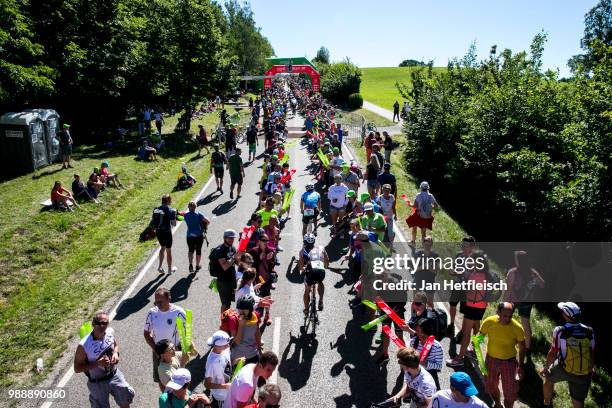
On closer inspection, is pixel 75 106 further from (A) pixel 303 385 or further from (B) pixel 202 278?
(A) pixel 303 385

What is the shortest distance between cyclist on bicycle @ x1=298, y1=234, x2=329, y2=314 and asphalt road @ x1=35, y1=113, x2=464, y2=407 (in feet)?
2.07

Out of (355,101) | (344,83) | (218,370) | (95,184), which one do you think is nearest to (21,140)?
(95,184)

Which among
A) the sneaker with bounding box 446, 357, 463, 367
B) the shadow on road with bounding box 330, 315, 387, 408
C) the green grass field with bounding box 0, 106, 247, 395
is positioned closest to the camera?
the shadow on road with bounding box 330, 315, 387, 408

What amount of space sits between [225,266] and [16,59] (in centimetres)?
1837

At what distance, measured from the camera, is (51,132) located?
19.8 meters

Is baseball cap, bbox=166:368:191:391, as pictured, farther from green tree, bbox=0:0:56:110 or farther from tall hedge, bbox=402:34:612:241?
green tree, bbox=0:0:56:110

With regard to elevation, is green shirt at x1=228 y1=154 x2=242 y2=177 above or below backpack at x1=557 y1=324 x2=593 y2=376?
above

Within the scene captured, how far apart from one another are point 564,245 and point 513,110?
5242 mm

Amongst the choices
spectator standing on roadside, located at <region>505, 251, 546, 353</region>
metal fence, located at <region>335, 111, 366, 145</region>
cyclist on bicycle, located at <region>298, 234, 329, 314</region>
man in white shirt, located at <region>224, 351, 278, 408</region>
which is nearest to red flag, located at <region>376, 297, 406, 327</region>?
cyclist on bicycle, located at <region>298, 234, 329, 314</region>

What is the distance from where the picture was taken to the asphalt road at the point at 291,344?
682 centimetres

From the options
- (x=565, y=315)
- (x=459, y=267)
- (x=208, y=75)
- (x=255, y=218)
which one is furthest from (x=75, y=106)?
(x=565, y=315)

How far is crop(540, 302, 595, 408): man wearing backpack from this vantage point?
591 cm

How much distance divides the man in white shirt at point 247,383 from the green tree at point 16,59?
1725 centimetres

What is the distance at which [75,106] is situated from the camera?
26.7 metres
